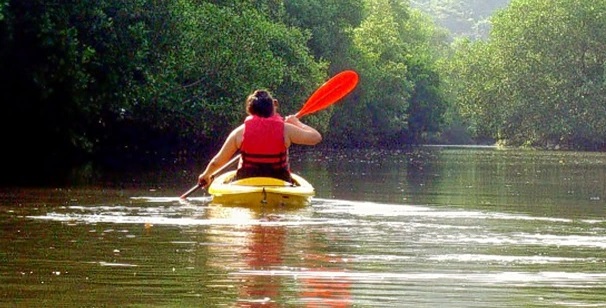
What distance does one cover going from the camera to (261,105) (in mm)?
14945

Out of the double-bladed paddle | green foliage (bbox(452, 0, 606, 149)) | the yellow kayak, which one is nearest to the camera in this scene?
the yellow kayak

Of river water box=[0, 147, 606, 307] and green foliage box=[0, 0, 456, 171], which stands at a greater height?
green foliage box=[0, 0, 456, 171]

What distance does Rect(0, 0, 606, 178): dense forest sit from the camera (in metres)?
27.9

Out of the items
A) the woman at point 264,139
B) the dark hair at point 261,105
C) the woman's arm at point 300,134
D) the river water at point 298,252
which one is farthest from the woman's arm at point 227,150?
the woman's arm at point 300,134

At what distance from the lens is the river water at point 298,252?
7473mm

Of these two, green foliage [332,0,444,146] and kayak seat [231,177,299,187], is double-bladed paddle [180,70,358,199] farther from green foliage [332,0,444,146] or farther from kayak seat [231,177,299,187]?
green foliage [332,0,444,146]

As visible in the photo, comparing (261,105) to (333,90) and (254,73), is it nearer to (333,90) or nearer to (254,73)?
(333,90)

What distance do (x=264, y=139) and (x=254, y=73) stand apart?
88.9 ft

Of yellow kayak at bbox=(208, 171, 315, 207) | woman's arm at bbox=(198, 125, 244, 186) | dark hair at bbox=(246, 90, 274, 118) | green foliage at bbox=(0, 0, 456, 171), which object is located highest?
green foliage at bbox=(0, 0, 456, 171)

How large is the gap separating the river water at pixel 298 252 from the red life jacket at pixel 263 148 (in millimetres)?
621

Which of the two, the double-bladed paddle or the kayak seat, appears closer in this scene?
the kayak seat

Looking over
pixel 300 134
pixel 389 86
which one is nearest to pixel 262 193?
pixel 300 134

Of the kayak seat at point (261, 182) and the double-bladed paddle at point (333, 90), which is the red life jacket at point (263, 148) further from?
the double-bladed paddle at point (333, 90)

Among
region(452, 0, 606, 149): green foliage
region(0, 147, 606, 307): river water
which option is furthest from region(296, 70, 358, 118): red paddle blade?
region(452, 0, 606, 149): green foliage
